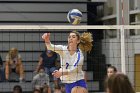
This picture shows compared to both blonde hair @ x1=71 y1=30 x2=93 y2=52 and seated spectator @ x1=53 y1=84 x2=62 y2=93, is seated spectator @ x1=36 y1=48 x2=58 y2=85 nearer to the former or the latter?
seated spectator @ x1=53 y1=84 x2=62 y2=93

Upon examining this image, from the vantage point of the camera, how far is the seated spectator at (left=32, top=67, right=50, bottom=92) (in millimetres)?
11352

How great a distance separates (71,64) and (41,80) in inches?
134

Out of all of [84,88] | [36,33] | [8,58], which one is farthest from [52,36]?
[84,88]

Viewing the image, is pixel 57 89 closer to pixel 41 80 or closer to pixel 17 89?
pixel 41 80

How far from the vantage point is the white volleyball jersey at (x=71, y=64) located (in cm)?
816

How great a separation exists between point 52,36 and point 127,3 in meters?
2.15

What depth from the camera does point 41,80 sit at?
11516mm

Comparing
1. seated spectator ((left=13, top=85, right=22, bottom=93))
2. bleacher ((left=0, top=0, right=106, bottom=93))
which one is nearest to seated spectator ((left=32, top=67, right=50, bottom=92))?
seated spectator ((left=13, top=85, right=22, bottom=93))

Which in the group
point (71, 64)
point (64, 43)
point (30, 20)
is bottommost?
point (71, 64)

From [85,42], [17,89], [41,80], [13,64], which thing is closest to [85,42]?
[85,42]

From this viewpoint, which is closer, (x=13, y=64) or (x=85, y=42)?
(x=85, y=42)

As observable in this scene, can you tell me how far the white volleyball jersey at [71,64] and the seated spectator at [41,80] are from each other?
9.91 ft

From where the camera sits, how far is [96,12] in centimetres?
1500

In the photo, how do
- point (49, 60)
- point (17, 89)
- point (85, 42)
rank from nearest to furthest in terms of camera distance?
point (85, 42) < point (17, 89) < point (49, 60)
